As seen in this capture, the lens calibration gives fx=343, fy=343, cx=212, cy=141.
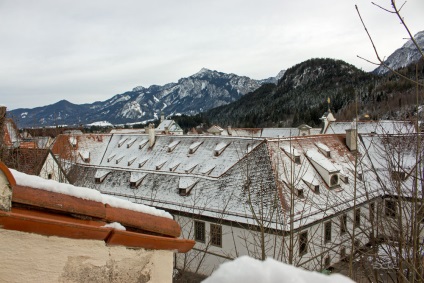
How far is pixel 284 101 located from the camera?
485 feet

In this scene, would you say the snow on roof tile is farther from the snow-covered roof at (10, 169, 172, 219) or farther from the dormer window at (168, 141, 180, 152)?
the snow-covered roof at (10, 169, 172, 219)

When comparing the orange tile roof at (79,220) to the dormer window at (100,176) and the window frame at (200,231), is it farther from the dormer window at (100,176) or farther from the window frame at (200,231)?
the dormer window at (100,176)

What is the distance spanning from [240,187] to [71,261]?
51.2 feet

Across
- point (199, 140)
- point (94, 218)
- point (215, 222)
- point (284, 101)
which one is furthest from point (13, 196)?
point (284, 101)

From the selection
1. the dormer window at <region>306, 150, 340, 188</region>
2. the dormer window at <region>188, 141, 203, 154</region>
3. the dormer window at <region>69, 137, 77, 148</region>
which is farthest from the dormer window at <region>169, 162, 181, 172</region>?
the dormer window at <region>69, 137, 77, 148</region>

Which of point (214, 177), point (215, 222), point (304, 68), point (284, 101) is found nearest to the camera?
point (215, 222)

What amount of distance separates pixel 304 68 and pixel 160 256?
7542 inches

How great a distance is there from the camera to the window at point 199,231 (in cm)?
1812

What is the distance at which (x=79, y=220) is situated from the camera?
2844mm

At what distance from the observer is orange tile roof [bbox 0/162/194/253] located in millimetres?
2424

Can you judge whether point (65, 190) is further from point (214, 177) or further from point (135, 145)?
point (135, 145)

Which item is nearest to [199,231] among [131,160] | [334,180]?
[334,180]

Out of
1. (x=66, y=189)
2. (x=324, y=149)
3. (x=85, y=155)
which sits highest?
(x=66, y=189)

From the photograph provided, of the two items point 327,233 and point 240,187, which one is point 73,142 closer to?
point 240,187
